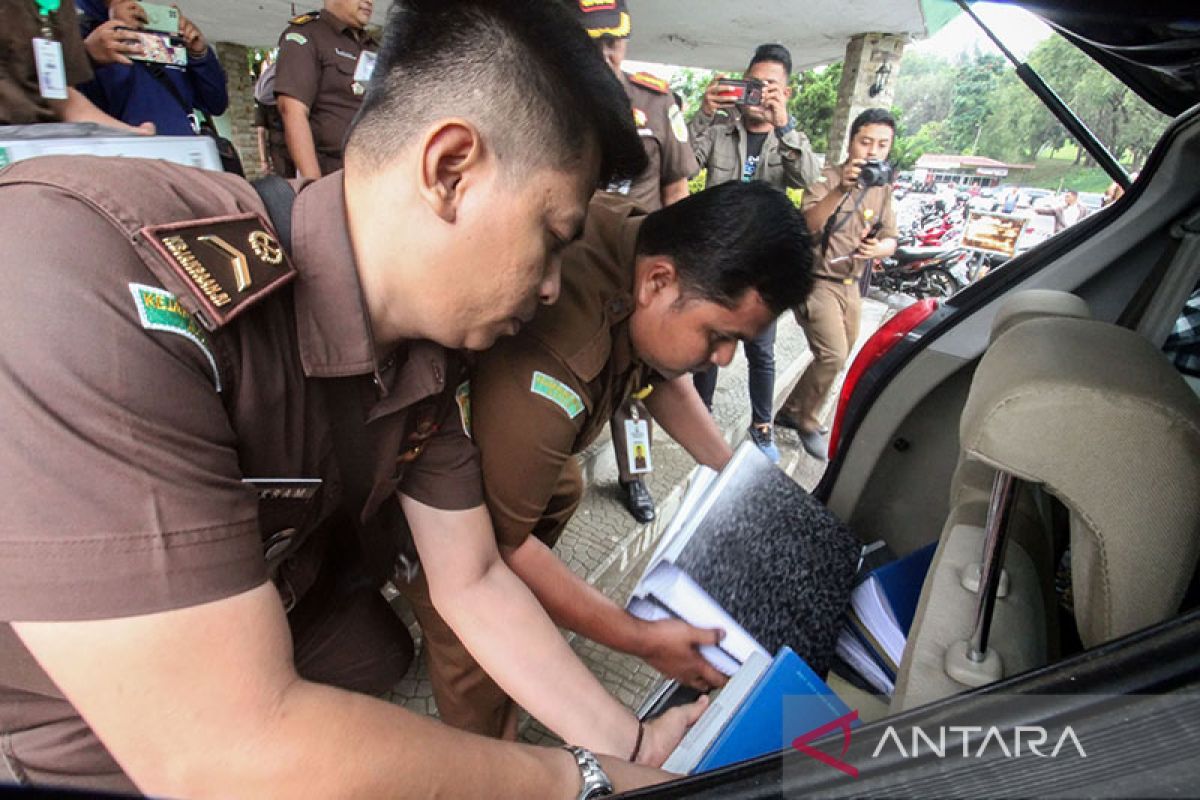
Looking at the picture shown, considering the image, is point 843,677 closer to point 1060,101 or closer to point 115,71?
point 1060,101

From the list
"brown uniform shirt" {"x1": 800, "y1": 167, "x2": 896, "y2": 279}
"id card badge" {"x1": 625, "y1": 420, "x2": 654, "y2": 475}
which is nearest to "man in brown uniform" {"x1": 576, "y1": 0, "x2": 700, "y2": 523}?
"id card badge" {"x1": 625, "y1": 420, "x2": 654, "y2": 475}

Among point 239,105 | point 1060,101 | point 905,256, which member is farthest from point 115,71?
point 905,256

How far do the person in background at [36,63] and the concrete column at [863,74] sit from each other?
662 cm

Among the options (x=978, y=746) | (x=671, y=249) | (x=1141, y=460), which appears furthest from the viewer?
(x=671, y=249)

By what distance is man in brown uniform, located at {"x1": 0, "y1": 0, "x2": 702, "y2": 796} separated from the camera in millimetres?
564

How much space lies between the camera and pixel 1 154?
1.10 metres

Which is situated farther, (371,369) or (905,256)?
(905,256)

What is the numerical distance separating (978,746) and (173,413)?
2.37ft

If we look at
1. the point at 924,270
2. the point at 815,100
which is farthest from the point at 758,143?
the point at 815,100

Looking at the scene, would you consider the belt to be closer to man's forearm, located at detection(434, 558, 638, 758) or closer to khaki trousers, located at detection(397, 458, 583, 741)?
khaki trousers, located at detection(397, 458, 583, 741)

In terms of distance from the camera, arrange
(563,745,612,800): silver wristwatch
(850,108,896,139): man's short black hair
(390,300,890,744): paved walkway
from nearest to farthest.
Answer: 1. (563,745,612,800): silver wristwatch
2. (390,300,890,744): paved walkway
3. (850,108,896,139): man's short black hair

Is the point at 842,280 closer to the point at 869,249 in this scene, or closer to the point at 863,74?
the point at 869,249

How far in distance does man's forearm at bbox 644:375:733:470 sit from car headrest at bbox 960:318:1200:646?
1.21 m

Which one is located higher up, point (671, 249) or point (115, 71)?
point (115, 71)
